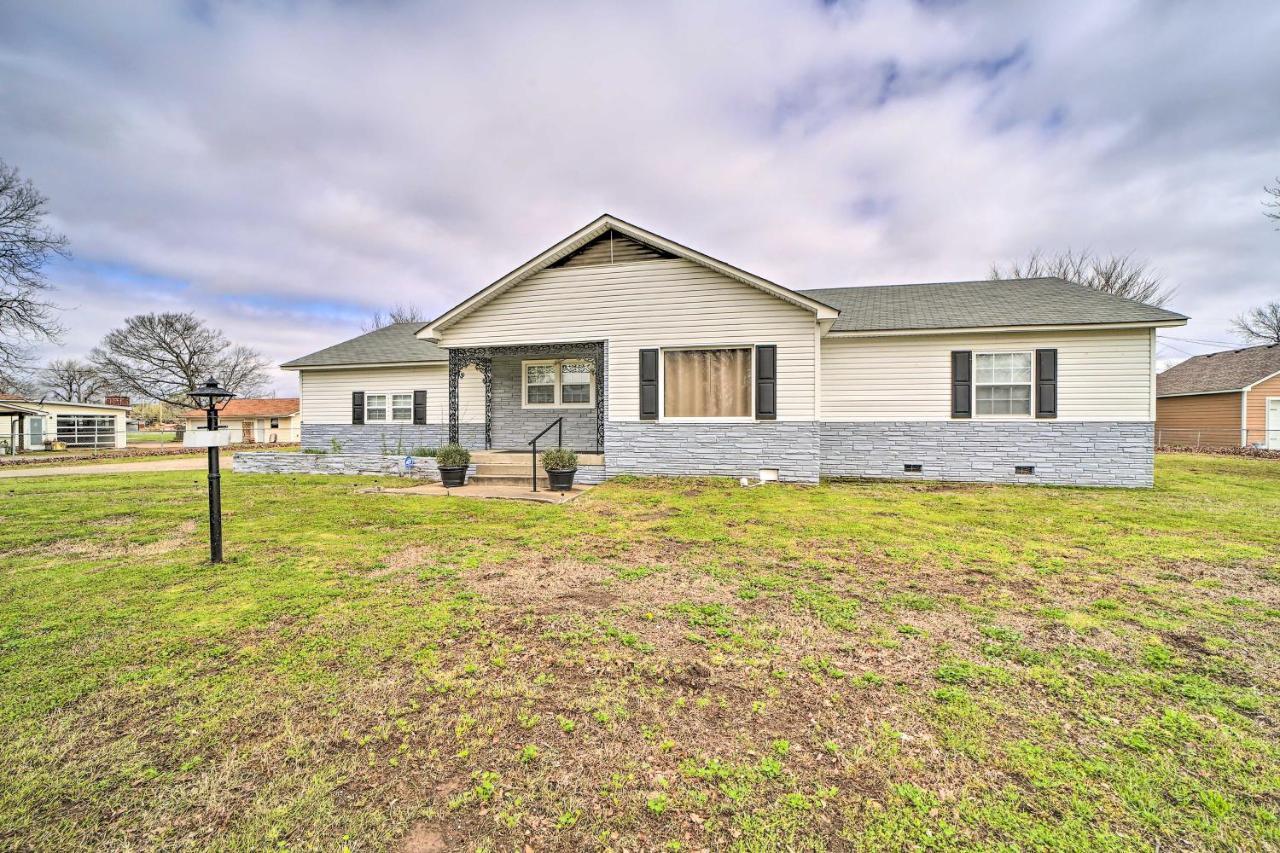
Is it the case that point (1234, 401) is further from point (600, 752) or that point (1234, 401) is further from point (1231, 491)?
point (600, 752)

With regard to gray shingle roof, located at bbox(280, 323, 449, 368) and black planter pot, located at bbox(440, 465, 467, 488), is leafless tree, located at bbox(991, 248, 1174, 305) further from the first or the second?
black planter pot, located at bbox(440, 465, 467, 488)

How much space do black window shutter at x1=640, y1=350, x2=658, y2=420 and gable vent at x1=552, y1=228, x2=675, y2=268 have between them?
2.14 m

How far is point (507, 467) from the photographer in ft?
35.6

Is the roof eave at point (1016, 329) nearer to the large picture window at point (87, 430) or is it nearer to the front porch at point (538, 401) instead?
the front porch at point (538, 401)

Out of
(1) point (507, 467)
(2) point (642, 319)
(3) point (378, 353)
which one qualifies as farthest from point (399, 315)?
(2) point (642, 319)

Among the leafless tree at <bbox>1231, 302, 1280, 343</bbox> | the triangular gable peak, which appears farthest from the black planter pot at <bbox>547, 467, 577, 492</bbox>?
the leafless tree at <bbox>1231, 302, 1280, 343</bbox>

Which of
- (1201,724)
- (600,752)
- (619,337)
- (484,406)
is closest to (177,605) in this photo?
(600,752)

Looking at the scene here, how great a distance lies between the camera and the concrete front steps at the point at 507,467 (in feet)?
35.1

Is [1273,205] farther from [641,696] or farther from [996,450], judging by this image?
[641,696]

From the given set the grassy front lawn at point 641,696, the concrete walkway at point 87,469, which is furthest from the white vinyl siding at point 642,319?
the concrete walkway at point 87,469

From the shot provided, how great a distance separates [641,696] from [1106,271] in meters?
39.5

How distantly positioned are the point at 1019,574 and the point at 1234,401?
29.1m

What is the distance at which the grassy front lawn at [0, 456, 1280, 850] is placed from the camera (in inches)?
69.6

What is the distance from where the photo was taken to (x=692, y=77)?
10.8 meters
